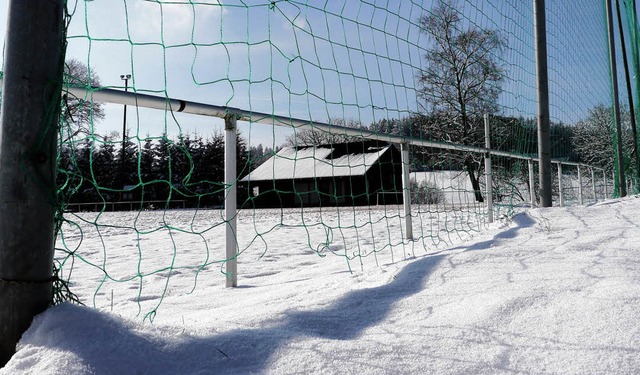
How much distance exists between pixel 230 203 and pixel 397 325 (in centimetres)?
121

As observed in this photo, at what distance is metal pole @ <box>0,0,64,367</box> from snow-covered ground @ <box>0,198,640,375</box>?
7 cm

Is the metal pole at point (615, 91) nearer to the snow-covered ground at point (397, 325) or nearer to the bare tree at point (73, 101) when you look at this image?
the snow-covered ground at point (397, 325)

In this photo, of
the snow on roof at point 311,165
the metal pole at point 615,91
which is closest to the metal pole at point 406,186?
the metal pole at point 615,91

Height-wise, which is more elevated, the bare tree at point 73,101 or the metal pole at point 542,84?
the metal pole at point 542,84

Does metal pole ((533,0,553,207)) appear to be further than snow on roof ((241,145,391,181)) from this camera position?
No

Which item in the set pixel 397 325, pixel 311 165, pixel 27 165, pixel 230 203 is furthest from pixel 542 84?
pixel 311 165

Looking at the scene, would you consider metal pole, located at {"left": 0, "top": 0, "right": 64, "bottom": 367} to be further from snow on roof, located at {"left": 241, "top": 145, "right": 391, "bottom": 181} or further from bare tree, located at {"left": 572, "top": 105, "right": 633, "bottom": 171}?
snow on roof, located at {"left": 241, "top": 145, "right": 391, "bottom": 181}

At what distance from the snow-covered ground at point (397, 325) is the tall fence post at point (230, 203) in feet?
0.44

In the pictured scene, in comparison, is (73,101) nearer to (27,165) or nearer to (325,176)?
(27,165)

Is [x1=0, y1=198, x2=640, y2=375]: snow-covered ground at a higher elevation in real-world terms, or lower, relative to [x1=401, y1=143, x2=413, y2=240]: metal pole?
lower

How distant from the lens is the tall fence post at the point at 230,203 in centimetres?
214

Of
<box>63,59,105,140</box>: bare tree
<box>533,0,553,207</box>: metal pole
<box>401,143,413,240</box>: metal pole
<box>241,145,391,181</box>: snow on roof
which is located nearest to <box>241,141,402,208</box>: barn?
<box>241,145,391,181</box>: snow on roof

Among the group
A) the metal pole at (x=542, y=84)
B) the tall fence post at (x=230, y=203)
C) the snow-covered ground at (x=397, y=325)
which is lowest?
the snow-covered ground at (x=397, y=325)

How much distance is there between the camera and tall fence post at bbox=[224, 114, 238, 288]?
7.04 feet
